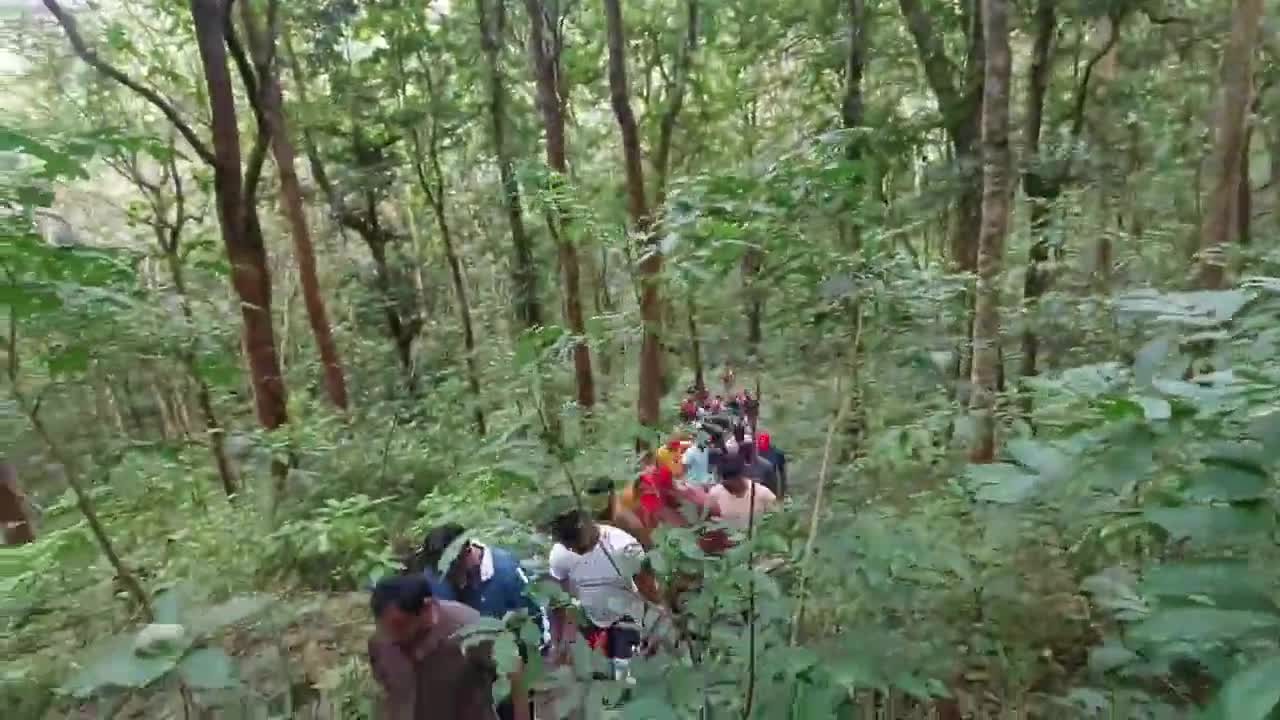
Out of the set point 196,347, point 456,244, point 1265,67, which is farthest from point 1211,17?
point 456,244

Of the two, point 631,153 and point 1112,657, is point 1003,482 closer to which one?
point 1112,657

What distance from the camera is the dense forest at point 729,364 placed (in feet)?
5.84

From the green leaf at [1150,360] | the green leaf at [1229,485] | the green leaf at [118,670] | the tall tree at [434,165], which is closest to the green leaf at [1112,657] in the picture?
the green leaf at [1150,360]

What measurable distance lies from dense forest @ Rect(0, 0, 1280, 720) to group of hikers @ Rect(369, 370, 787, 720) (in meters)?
0.14

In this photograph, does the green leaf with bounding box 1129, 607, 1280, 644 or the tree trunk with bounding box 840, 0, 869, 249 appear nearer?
the green leaf with bounding box 1129, 607, 1280, 644

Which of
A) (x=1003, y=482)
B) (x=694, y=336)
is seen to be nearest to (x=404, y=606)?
(x=694, y=336)

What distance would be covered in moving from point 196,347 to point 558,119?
22.4 feet

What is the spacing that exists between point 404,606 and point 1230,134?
6.07 m

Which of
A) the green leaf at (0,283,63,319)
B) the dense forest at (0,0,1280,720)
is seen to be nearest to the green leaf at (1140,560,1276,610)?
the dense forest at (0,0,1280,720)

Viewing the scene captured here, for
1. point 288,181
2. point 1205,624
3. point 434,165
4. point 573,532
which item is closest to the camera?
point 1205,624

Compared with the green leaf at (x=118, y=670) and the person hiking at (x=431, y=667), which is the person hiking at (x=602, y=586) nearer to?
the person hiking at (x=431, y=667)

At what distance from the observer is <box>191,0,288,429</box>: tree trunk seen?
6.39m

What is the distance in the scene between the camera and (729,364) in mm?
3160

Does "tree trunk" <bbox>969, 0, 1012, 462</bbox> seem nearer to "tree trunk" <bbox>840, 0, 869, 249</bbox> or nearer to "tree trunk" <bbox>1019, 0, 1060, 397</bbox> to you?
"tree trunk" <bbox>1019, 0, 1060, 397</bbox>
